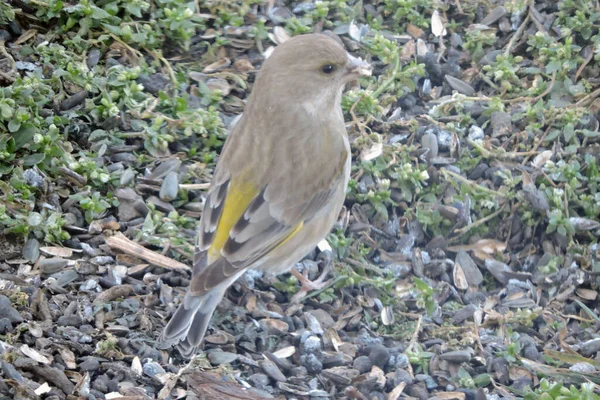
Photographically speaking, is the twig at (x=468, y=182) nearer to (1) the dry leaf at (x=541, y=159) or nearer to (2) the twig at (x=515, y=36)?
(1) the dry leaf at (x=541, y=159)

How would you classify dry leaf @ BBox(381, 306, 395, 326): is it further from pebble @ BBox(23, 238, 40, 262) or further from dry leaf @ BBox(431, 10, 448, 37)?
dry leaf @ BBox(431, 10, 448, 37)

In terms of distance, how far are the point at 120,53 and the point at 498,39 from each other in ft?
8.17

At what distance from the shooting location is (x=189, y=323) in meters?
4.55

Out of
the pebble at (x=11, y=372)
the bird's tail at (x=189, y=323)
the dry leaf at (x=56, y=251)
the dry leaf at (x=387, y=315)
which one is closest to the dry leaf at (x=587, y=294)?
the dry leaf at (x=387, y=315)

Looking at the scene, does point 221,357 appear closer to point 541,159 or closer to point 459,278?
point 459,278

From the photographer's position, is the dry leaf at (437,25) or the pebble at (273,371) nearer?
the pebble at (273,371)

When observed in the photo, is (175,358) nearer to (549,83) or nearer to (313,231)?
(313,231)

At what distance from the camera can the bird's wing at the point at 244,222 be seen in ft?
15.4

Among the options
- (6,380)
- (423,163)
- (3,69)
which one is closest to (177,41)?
(3,69)

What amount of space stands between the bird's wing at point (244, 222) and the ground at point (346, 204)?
0.38 m

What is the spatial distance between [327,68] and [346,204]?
90cm

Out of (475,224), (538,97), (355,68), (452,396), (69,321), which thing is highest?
(355,68)

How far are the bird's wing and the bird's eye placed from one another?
49cm

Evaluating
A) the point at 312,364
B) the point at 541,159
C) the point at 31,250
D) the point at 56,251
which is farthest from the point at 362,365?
the point at 541,159
